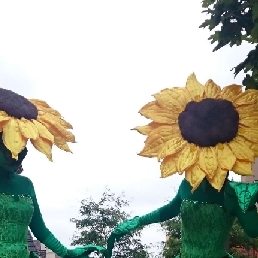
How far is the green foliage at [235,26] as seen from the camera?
4.34m

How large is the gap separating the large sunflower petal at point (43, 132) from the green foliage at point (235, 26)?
4.82ft

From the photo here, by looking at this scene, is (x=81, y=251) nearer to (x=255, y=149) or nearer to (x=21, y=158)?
(x=21, y=158)

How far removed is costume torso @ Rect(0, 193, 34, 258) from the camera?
368 centimetres

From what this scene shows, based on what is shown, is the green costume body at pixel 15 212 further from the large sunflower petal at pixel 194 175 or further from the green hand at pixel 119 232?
the large sunflower petal at pixel 194 175

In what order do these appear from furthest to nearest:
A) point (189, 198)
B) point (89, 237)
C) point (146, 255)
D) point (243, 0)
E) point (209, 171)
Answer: point (146, 255) → point (89, 237) → point (243, 0) → point (189, 198) → point (209, 171)

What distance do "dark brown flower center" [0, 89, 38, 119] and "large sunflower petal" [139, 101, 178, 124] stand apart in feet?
2.39

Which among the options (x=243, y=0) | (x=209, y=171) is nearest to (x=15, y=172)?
(x=209, y=171)

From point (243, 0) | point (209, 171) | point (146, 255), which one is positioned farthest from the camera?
point (146, 255)

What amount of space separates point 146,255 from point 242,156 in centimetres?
1373

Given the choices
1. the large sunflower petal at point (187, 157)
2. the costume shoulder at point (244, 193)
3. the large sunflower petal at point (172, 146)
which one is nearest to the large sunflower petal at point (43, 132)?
the large sunflower petal at point (172, 146)

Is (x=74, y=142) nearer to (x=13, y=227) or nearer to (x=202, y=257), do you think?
(x=13, y=227)

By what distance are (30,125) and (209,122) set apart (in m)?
1.15

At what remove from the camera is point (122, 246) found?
16.2 m

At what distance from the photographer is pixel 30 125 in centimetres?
382
